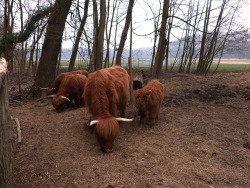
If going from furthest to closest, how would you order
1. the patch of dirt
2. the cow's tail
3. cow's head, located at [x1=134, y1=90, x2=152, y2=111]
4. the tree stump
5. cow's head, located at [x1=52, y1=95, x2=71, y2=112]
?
cow's head, located at [x1=52, y1=95, x2=71, y2=112]
cow's head, located at [x1=134, y1=90, x2=152, y2=111]
the cow's tail
the patch of dirt
the tree stump

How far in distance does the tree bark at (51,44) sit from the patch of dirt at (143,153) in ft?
9.29

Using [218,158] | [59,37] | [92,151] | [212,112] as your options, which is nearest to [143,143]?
[92,151]

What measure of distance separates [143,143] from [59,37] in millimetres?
6721

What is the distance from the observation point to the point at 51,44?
8.49 meters

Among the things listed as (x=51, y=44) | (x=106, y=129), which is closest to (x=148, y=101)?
(x=106, y=129)

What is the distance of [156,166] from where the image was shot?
10.8 feet

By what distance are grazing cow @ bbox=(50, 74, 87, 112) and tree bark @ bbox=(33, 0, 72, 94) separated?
6.23ft

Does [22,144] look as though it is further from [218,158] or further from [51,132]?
[218,158]

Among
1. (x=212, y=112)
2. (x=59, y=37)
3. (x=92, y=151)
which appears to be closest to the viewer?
(x=92, y=151)

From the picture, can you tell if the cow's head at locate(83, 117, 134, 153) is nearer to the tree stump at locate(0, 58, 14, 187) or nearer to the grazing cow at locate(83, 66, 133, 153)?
the grazing cow at locate(83, 66, 133, 153)

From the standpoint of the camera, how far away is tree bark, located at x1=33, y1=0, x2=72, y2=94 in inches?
327

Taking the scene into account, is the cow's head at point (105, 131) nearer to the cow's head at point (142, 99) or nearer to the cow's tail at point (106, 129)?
the cow's tail at point (106, 129)

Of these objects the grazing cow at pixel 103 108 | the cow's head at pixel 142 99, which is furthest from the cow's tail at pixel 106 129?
the cow's head at pixel 142 99

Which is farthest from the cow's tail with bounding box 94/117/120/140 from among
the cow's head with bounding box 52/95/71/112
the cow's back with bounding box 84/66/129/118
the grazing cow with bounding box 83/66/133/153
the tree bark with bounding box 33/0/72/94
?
the tree bark with bounding box 33/0/72/94
